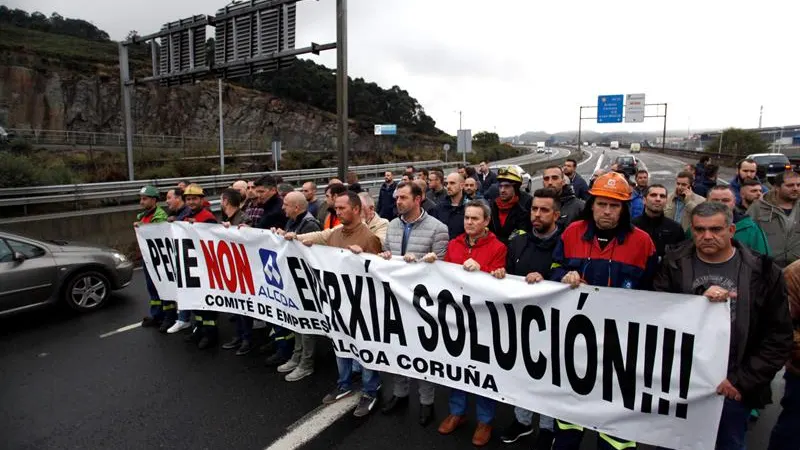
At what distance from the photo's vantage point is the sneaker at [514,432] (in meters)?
3.49

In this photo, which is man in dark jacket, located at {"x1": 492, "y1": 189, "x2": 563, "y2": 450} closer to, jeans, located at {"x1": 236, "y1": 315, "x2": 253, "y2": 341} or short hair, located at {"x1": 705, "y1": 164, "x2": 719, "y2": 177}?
jeans, located at {"x1": 236, "y1": 315, "x2": 253, "y2": 341}

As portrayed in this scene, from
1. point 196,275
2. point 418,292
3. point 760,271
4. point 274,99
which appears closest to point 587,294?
point 760,271

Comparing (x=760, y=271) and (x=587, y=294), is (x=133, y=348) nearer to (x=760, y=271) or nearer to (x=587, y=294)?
(x=587, y=294)

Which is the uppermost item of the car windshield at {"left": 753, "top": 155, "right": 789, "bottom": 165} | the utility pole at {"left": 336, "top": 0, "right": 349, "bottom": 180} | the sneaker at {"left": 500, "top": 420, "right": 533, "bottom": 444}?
the utility pole at {"left": 336, "top": 0, "right": 349, "bottom": 180}

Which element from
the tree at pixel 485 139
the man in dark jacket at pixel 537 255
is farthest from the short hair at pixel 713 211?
the tree at pixel 485 139

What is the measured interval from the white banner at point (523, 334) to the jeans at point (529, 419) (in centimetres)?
31

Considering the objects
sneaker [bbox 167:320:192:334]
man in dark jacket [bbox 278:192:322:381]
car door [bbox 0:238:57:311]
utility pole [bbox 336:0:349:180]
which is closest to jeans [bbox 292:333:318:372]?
man in dark jacket [bbox 278:192:322:381]

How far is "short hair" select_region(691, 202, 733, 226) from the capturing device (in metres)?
2.63

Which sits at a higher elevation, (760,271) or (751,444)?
(760,271)

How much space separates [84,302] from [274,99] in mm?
52396

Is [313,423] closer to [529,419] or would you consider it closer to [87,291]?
[529,419]

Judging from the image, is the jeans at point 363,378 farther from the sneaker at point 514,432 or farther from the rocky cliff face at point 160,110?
the rocky cliff face at point 160,110

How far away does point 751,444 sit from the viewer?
3408 millimetres

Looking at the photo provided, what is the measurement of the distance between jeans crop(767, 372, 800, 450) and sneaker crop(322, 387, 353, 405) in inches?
119
